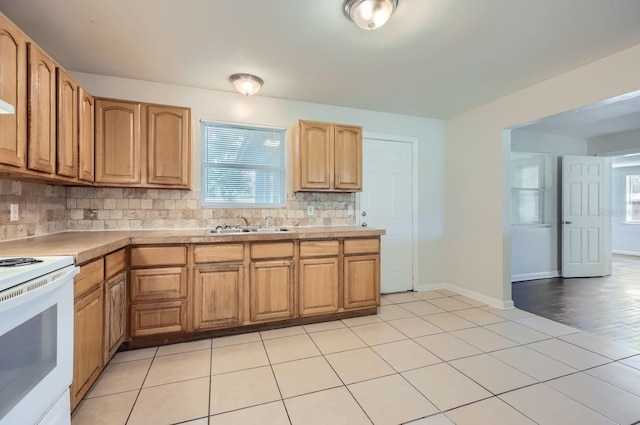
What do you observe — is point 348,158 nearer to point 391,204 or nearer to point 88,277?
point 391,204

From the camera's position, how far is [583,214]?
4816 mm

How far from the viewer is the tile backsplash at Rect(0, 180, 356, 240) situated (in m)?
2.26

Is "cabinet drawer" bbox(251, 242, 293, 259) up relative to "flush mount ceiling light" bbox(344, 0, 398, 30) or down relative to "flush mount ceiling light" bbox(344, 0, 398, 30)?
down

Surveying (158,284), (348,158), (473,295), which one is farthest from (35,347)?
(473,295)

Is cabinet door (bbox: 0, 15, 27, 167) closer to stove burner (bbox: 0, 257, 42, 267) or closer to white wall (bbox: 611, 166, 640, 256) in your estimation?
stove burner (bbox: 0, 257, 42, 267)

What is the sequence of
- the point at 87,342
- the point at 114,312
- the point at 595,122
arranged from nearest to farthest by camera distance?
the point at 87,342 < the point at 114,312 < the point at 595,122

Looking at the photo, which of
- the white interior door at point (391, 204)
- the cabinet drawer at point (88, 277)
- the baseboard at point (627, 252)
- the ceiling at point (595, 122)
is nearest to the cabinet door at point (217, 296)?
the cabinet drawer at point (88, 277)

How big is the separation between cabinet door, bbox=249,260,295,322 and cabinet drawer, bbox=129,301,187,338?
0.59 meters

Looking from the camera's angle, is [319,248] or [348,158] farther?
[348,158]

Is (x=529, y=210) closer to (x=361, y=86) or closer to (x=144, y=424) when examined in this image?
(x=361, y=86)

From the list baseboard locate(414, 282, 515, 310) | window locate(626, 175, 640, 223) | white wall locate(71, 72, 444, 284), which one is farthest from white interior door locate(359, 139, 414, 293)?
window locate(626, 175, 640, 223)

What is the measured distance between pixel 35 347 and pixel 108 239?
43.7 inches

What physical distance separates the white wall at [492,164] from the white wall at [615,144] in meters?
3.10

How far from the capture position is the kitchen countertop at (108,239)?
5.29 ft
